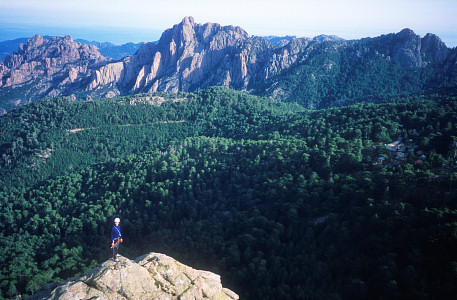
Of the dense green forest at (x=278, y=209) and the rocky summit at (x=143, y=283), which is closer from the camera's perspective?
the rocky summit at (x=143, y=283)

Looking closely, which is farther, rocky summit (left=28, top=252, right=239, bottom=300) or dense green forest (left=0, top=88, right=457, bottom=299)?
dense green forest (left=0, top=88, right=457, bottom=299)

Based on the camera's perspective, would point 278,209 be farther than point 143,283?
Yes

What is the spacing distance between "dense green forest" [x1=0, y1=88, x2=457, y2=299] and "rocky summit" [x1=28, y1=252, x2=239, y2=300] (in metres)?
15.3

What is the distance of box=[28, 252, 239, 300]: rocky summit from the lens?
79.6 feet

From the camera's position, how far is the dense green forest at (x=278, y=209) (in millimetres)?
39031

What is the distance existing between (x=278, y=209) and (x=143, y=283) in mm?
38548

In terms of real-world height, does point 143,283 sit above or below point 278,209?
above

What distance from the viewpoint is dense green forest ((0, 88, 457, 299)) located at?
3903 cm

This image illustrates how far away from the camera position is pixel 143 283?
1017 inches

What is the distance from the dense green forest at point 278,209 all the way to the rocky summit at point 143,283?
601 inches

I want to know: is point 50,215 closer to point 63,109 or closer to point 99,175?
point 99,175

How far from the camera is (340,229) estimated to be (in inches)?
1823

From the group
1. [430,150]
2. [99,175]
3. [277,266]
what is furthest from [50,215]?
[430,150]

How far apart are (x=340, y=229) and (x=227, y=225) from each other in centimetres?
2392
